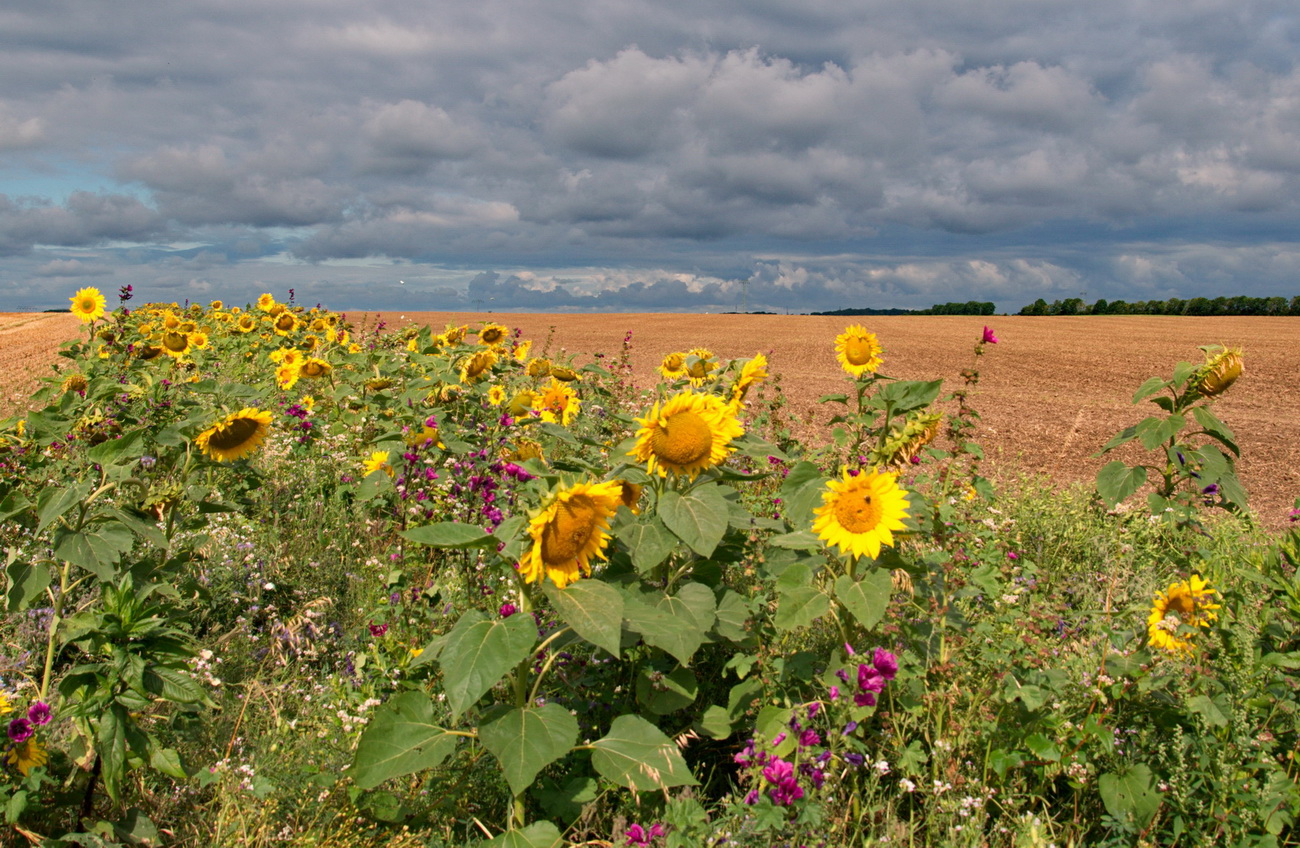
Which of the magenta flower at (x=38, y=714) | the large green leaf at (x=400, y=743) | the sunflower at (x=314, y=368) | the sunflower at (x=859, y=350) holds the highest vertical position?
the sunflower at (x=859, y=350)

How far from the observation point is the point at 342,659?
10.7ft

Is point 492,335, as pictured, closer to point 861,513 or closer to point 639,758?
point 861,513

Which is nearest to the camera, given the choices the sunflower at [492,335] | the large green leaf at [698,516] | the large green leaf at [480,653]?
the large green leaf at [480,653]

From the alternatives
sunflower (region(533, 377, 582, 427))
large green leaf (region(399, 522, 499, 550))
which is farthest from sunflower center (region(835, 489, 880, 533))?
sunflower (region(533, 377, 582, 427))

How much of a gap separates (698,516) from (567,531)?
0.42 meters

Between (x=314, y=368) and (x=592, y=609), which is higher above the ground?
(x=314, y=368)

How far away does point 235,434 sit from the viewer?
3.23 metres

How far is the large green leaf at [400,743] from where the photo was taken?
6.66 ft

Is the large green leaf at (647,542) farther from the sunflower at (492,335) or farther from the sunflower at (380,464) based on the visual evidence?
the sunflower at (492,335)

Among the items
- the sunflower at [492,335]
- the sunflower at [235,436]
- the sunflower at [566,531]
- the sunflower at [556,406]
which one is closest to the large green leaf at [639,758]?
the sunflower at [566,531]

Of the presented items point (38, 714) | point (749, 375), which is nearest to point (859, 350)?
point (749, 375)

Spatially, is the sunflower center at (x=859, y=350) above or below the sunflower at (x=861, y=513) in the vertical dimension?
above

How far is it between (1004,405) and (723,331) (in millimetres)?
26129

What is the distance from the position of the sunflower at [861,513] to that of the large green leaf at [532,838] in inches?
45.3
